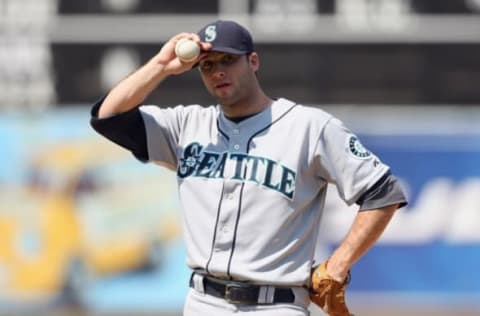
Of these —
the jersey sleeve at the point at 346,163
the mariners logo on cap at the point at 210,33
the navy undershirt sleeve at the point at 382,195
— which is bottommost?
the navy undershirt sleeve at the point at 382,195

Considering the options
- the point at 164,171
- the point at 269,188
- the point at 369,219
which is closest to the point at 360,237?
the point at 369,219

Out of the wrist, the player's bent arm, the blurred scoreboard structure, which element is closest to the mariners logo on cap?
the player's bent arm

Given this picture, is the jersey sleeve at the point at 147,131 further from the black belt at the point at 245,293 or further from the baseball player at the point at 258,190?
the black belt at the point at 245,293

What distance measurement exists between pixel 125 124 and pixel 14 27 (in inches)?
213

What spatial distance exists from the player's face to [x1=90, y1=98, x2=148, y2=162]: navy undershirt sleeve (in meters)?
0.28

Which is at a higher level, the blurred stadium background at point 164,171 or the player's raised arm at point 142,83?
the player's raised arm at point 142,83

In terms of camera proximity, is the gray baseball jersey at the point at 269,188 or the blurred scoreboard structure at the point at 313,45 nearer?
the gray baseball jersey at the point at 269,188

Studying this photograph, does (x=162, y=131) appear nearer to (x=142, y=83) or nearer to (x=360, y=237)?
(x=142, y=83)

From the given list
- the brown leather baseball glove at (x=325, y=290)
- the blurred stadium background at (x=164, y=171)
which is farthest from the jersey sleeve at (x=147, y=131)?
the blurred stadium background at (x=164, y=171)

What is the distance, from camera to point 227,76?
12.5 ft

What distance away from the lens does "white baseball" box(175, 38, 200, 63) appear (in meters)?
3.79

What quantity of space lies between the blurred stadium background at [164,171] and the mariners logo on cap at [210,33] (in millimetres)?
4983

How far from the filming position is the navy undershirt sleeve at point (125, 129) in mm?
3930

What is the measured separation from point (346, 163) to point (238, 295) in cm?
49
